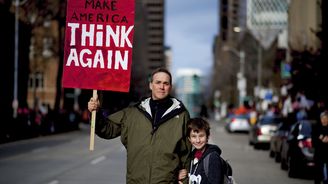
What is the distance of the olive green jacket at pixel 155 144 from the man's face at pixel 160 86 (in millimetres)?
138

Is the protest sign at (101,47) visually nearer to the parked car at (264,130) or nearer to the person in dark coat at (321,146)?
the person in dark coat at (321,146)

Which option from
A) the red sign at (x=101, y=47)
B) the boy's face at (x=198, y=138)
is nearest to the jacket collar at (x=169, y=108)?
the boy's face at (x=198, y=138)

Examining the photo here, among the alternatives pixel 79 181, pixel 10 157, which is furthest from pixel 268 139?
pixel 79 181

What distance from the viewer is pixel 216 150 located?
692 centimetres

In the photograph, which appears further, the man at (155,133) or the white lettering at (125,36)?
the white lettering at (125,36)

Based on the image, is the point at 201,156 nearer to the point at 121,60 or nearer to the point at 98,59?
the point at 121,60

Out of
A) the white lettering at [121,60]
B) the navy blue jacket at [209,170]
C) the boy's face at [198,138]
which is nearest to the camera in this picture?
the navy blue jacket at [209,170]

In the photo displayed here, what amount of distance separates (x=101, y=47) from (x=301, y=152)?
12.2m

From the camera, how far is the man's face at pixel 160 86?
7.00m

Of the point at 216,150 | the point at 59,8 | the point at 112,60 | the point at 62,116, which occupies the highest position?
the point at 59,8

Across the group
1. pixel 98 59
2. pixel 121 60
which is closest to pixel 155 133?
pixel 121 60

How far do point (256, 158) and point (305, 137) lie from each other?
8031 millimetres

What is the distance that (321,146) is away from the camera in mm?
15570

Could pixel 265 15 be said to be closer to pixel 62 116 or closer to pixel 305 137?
pixel 62 116
